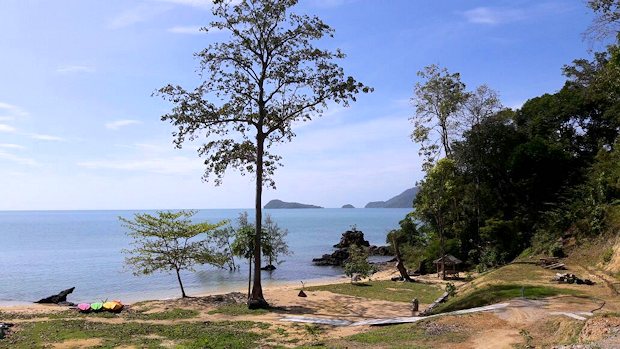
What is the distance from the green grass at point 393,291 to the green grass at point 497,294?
558 centimetres

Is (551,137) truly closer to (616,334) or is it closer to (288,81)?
(288,81)

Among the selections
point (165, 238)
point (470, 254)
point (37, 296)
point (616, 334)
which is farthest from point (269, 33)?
point (37, 296)

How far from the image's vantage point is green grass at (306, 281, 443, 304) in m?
23.5

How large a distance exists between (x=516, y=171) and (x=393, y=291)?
55.0 ft

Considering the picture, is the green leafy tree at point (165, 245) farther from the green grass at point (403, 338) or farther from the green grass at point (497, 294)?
the green grass at point (403, 338)

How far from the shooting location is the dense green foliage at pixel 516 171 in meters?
32.7

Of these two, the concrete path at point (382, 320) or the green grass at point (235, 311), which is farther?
the green grass at point (235, 311)

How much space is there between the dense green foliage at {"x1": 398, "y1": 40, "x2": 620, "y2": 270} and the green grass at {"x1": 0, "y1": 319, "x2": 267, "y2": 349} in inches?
829

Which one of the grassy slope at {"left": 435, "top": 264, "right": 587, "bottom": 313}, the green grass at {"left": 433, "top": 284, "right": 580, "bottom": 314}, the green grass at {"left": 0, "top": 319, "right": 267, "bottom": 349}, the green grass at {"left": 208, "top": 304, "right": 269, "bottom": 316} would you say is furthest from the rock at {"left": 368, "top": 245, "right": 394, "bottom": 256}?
the green grass at {"left": 0, "top": 319, "right": 267, "bottom": 349}

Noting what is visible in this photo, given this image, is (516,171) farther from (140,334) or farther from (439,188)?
(140,334)

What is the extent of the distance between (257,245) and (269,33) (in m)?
10.1

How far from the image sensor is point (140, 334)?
14742mm

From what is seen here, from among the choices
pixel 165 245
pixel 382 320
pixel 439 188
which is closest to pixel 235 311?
pixel 382 320

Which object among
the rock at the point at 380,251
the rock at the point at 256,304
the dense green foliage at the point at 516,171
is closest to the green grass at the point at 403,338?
the rock at the point at 256,304
